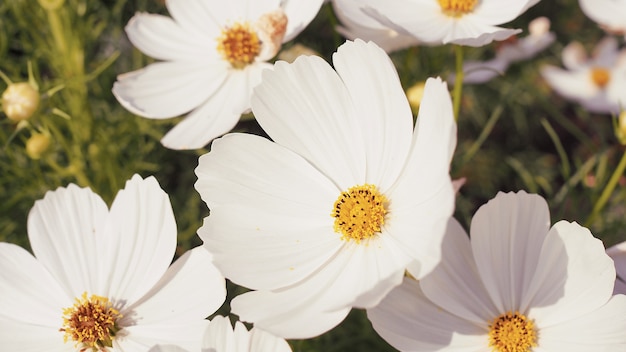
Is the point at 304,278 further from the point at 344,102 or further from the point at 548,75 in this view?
the point at 548,75

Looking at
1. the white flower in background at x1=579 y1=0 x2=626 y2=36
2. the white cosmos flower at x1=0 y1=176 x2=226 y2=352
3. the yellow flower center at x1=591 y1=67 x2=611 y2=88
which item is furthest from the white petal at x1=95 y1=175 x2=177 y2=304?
the yellow flower center at x1=591 y1=67 x2=611 y2=88

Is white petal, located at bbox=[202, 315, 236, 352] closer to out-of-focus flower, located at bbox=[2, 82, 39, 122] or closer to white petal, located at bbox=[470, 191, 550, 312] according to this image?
white petal, located at bbox=[470, 191, 550, 312]

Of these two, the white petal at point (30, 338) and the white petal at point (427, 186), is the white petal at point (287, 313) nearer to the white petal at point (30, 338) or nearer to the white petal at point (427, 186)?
the white petal at point (427, 186)

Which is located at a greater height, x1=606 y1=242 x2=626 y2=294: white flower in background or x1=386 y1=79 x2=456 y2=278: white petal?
x1=386 y1=79 x2=456 y2=278: white petal

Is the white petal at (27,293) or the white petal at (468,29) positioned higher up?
the white petal at (468,29)

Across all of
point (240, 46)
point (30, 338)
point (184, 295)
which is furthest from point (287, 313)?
point (240, 46)

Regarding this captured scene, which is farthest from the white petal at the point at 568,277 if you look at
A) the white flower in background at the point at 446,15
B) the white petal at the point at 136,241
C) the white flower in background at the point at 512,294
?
the white petal at the point at 136,241
